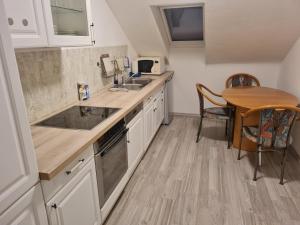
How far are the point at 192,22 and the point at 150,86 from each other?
1537mm

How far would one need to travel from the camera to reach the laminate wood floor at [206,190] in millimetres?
1934

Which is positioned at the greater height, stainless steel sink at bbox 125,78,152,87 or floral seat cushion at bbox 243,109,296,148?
stainless steel sink at bbox 125,78,152,87

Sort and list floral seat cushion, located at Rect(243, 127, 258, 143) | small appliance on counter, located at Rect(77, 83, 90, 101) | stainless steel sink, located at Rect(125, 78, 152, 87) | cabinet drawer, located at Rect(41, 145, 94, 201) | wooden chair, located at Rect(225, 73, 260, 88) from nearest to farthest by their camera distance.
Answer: cabinet drawer, located at Rect(41, 145, 94, 201)
small appliance on counter, located at Rect(77, 83, 90, 101)
floral seat cushion, located at Rect(243, 127, 258, 143)
stainless steel sink, located at Rect(125, 78, 152, 87)
wooden chair, located at Rect(225, 73, 260, 88)

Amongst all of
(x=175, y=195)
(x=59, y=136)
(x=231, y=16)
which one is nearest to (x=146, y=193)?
(x=175, y=195)

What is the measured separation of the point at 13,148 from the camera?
916 mm

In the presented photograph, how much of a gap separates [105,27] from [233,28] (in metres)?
1.69

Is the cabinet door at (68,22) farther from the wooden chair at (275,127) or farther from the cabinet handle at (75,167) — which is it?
the wooden chair at (275,127)

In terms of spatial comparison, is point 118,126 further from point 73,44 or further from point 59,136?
point 73,44

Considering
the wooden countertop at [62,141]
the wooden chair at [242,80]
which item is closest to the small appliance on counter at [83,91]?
the wooden countertop at [62,141]

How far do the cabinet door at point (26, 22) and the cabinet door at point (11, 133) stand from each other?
1.14 feet

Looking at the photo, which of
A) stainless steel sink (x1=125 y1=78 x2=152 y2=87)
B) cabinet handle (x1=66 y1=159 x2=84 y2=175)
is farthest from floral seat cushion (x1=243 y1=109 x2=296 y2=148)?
cabinet handle (x1=66 y1=159 x2=84 y2=175)

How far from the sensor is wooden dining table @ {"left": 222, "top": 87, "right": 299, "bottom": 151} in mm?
2613

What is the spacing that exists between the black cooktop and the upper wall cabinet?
0.57 meters

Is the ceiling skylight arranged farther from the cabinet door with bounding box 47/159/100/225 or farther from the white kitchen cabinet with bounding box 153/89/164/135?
the cabinet door with bounding box 47/159/100/225
